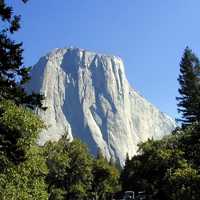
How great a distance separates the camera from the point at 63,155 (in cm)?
6919

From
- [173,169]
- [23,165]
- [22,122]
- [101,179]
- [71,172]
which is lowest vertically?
[23,165]

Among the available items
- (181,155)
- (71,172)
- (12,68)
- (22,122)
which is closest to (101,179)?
(71,172)

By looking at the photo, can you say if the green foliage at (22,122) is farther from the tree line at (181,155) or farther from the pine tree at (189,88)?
the pine tree at (189,88)

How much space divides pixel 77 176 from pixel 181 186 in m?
41.4

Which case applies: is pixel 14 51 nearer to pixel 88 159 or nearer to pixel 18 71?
pixel 18 71

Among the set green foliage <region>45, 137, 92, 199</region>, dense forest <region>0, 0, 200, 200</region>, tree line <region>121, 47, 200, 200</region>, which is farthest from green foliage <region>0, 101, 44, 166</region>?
green foliage <region>45, 137, 92, 199</region>

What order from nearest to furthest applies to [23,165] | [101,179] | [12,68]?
[12,68], [23,165], [101,179]

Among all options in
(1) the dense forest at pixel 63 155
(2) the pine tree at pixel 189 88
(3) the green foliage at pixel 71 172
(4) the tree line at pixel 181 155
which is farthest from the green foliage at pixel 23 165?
(2) the pine tree at pixel 189 88

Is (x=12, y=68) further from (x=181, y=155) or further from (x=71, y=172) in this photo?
(x=71, y=172)

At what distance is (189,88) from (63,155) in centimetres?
2366

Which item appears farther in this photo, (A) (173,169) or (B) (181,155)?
(B) (181,155)

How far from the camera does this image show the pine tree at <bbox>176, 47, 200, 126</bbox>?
259 feet

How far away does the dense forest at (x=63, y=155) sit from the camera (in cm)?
2170

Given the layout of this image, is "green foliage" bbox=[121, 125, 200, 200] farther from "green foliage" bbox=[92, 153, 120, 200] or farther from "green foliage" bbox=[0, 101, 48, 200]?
"green foliage" bbox=[92, 153, 120, 200]
